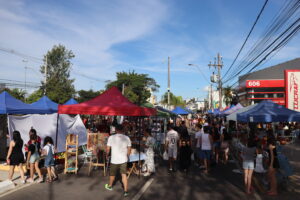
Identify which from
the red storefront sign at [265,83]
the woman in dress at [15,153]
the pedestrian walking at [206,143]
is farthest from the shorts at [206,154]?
the red storefront sign at [265,83]

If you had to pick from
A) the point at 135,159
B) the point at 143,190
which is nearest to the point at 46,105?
the point at 135,159

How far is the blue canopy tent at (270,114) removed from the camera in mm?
9773

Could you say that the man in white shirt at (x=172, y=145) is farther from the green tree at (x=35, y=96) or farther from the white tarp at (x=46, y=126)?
the green tree at (x=35, y=96)

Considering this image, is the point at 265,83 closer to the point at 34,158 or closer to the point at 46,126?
the point at 46,126

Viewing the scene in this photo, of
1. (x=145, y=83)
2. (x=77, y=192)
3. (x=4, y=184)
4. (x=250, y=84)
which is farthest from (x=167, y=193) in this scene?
(x=145, y=83)

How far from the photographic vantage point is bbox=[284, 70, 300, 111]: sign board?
24.2 metres

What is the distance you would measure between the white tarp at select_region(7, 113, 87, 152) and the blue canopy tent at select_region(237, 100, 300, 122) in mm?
8281

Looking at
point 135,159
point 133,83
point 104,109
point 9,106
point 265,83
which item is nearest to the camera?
point 135,159

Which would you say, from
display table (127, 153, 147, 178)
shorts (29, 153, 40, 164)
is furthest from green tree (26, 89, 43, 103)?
display table (127, 153, 147, 178)

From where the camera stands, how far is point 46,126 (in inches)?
430

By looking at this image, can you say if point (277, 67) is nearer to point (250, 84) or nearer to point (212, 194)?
point (250, 84)

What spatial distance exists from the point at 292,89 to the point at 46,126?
22835mm

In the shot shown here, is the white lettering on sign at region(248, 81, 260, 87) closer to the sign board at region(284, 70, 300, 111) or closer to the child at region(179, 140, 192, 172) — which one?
the sign board at region(284, 70, 300, 111)

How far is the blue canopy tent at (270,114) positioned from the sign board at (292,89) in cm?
1572
